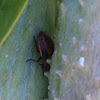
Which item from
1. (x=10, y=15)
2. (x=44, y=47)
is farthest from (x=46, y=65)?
(x=10, y=15)

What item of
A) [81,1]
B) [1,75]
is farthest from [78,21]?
[1,75]

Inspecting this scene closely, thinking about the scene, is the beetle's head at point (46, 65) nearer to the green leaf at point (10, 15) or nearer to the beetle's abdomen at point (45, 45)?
the beetle's abdomen at point (45, 45)

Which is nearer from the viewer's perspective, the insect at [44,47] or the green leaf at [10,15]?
the green leaf at [10,15]

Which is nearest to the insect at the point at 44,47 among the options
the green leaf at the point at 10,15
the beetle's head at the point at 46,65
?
the beetle's head at the point at 46,65

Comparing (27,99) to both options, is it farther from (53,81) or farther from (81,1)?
(81,1)

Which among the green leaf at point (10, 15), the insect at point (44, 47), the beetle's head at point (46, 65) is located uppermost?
the green leaf at point (10, 15)

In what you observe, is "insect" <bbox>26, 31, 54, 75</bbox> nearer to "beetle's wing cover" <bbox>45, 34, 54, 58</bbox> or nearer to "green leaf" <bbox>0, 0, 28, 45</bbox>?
"beetle's wing cover" <bbox>45, 34, 54, 58</bbox>
